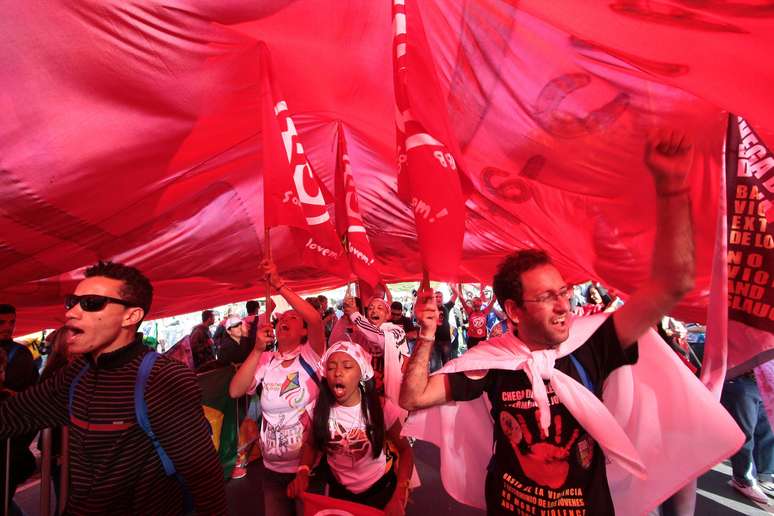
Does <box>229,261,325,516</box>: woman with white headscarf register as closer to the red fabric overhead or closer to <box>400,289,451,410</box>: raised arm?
<box>400,289,451,410</box>: raised arm

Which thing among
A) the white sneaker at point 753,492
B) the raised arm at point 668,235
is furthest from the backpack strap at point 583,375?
the white sneaker at point 753,492

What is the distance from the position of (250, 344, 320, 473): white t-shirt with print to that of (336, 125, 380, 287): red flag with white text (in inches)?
39.2

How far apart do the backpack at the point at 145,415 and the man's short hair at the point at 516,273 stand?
1.65m

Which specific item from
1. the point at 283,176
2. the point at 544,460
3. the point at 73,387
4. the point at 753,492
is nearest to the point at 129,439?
the point at 73,387

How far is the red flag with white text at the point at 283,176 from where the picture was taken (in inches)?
116

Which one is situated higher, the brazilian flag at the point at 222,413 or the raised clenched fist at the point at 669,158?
the raised clenched fist at the point at 669,158

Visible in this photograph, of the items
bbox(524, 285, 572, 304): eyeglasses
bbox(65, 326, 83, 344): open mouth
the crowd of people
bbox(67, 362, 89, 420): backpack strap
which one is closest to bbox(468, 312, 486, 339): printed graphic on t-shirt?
the crowd of people

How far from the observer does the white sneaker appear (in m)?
3.95

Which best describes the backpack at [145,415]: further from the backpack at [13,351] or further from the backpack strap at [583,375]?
the backpack at [13,351]

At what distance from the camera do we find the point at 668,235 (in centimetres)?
138

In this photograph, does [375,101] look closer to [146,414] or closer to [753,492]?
[146,414]

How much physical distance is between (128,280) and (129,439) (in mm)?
732

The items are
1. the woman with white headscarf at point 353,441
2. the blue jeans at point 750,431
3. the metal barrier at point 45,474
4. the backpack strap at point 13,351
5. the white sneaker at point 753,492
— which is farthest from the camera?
the blue jeans at point 750,431

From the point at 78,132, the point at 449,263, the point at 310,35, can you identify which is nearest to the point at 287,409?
the point at 449,263
